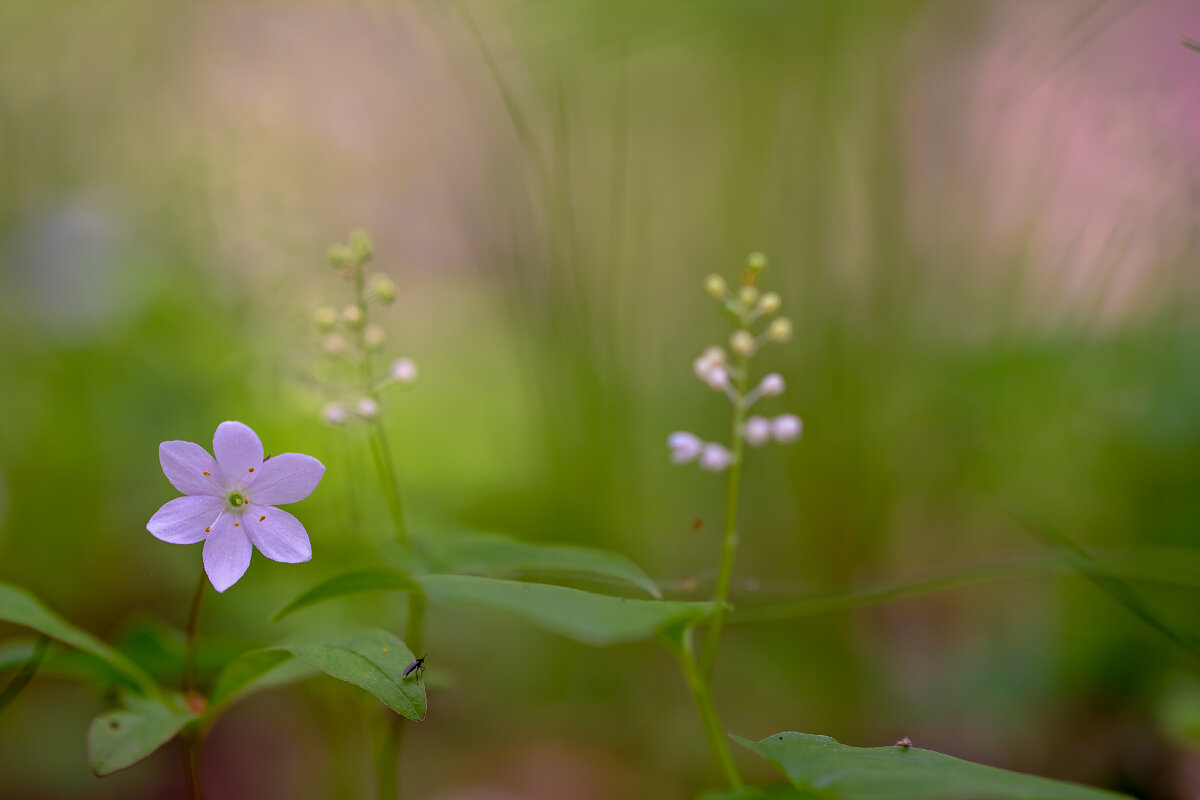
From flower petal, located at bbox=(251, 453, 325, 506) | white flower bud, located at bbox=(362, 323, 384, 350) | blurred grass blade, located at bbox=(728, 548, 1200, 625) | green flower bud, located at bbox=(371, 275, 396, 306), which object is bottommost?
blurred grass blade, located at bbox=(728, 548, 1200, 625)

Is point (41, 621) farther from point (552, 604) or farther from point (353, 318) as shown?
point (552, 604)

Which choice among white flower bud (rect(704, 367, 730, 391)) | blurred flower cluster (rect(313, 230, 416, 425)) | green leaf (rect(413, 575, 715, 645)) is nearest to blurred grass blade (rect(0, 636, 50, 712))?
blurred flower cluster (rect(313, 230, 416, 425))

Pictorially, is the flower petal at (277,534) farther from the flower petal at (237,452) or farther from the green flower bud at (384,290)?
the green flower bud at (384,290)

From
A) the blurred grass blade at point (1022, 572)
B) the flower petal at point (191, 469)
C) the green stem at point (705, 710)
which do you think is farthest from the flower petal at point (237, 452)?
the blurred grass blade at point (1022, 572)

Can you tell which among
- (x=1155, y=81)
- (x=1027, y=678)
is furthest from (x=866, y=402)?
(x=1155, y=81)

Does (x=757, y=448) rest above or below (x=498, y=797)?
above

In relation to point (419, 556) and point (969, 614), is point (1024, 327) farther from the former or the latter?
point (419, 556)

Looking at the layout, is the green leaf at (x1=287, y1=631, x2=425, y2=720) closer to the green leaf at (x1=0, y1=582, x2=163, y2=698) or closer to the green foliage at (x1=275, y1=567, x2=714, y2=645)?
the green foliage at (x1=275, y1=567, x2=714, y2=645)
